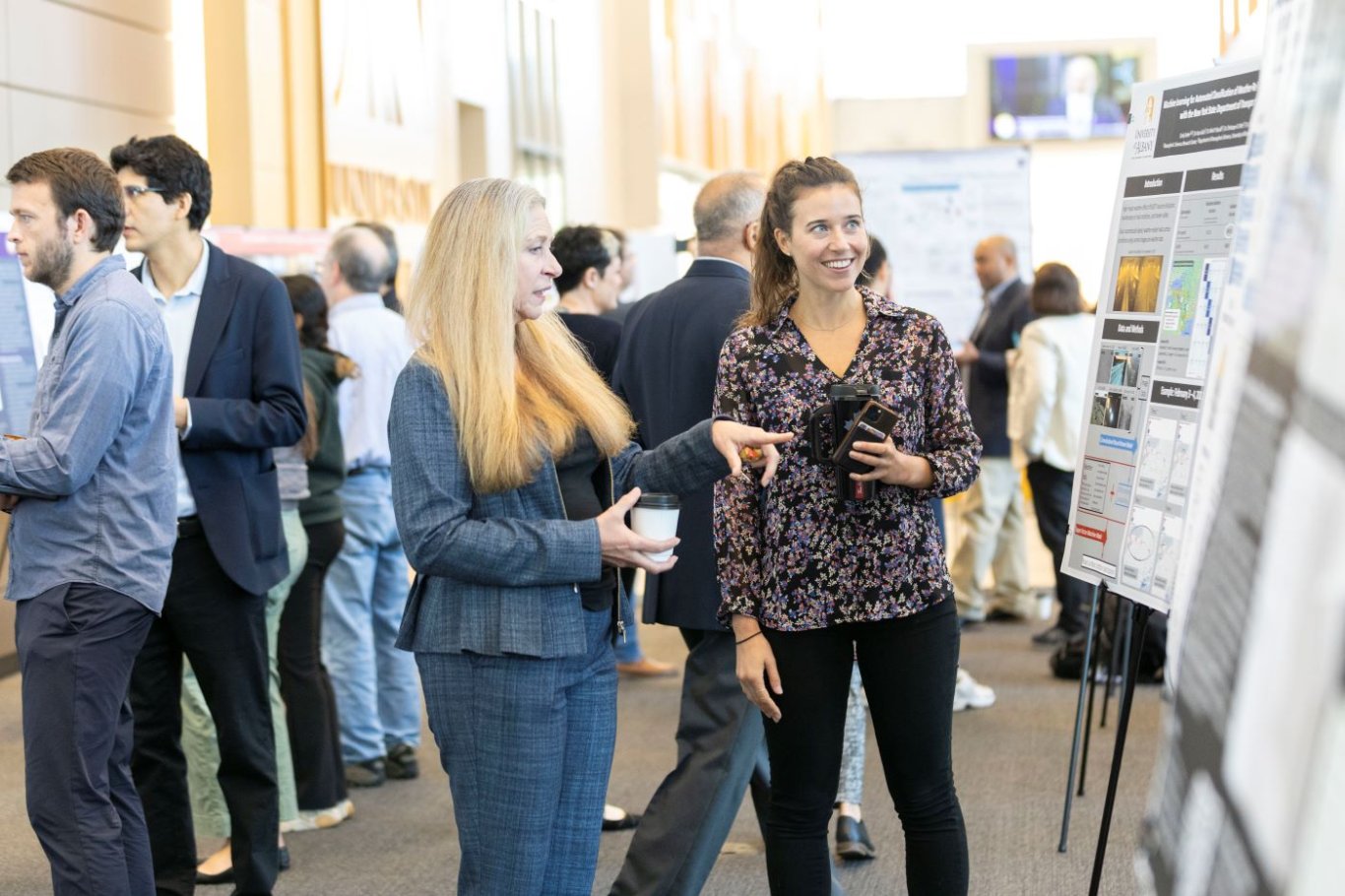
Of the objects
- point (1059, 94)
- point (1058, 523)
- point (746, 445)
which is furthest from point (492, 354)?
point (1059, 94)

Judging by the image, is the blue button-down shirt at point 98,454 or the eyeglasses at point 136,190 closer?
the blue button-down shirt at point 98,454

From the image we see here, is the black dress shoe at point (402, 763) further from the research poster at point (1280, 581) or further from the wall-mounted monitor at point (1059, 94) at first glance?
the wall-mounted monitor at point (1059, 94)

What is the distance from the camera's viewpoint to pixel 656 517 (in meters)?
2.10

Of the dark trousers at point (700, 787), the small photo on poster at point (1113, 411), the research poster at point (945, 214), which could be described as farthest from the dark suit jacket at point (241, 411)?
the research poster at point (945, 214)

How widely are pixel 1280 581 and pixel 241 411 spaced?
2704 millimetres

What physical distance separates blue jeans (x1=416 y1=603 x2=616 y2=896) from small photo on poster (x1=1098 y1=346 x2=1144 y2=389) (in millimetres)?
1365

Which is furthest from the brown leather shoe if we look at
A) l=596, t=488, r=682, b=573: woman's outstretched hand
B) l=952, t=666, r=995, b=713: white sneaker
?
l=596, t=488, r=682, b=573: woman's outstretched hand

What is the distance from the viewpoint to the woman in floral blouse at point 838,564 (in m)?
2.40

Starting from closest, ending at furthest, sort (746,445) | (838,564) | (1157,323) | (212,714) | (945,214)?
(746,445) < (838,564) < (1157,323) < (212,714) < (945,214)

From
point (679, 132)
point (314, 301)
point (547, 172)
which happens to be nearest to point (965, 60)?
point (679, 132)

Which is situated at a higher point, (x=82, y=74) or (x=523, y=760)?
(x=82, y=74)

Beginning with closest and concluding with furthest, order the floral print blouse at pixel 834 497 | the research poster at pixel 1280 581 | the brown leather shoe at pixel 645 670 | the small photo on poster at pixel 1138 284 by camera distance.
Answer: the research poster at pixel 1280 581
the floral print blouse at pixel 834 497
the small photo on poster at pixel 1138 284
the brown leather shoe at pixel 645 670

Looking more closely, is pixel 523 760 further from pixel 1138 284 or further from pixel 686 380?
pixel 1138 284

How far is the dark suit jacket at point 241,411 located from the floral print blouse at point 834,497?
1135mm
